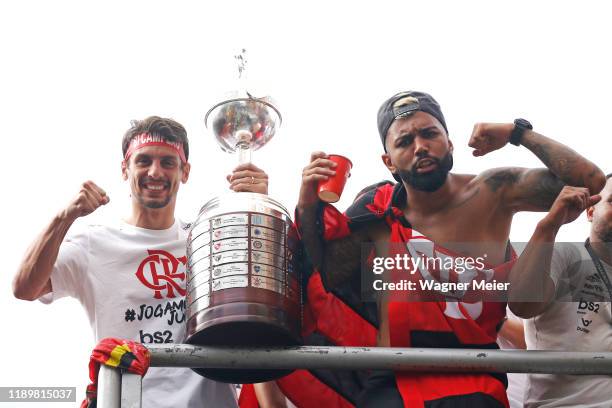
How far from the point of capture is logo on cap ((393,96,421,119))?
11.9 ft

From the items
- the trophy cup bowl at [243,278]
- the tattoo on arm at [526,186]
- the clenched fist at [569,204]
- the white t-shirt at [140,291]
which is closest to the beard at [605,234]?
the tattoo on arm at [526,186]

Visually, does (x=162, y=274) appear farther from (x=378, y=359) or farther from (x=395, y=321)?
(x=378, y=359)

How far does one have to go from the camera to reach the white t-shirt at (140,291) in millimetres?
3393

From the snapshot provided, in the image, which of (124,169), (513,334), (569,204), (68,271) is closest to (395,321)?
(569,204)

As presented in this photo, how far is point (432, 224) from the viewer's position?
3.57m

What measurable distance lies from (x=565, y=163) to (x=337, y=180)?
0.89m

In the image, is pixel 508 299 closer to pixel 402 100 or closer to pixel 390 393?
pixel 390 393

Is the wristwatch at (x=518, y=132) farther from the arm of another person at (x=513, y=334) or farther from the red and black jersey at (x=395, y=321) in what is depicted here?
the arm of another person at (x=513, y=334)

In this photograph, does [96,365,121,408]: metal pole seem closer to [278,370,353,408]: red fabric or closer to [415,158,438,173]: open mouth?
[278,370,353,408]: red fabric

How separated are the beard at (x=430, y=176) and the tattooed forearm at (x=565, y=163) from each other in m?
0.33

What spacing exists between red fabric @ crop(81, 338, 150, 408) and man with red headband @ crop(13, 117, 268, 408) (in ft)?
2.07

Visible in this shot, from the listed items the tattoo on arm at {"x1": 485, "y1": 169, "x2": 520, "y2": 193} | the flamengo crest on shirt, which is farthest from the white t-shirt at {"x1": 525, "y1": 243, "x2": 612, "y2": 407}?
the flamengo crest on shirt

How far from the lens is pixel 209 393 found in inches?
134

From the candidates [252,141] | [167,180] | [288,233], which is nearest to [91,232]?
[167,180]
